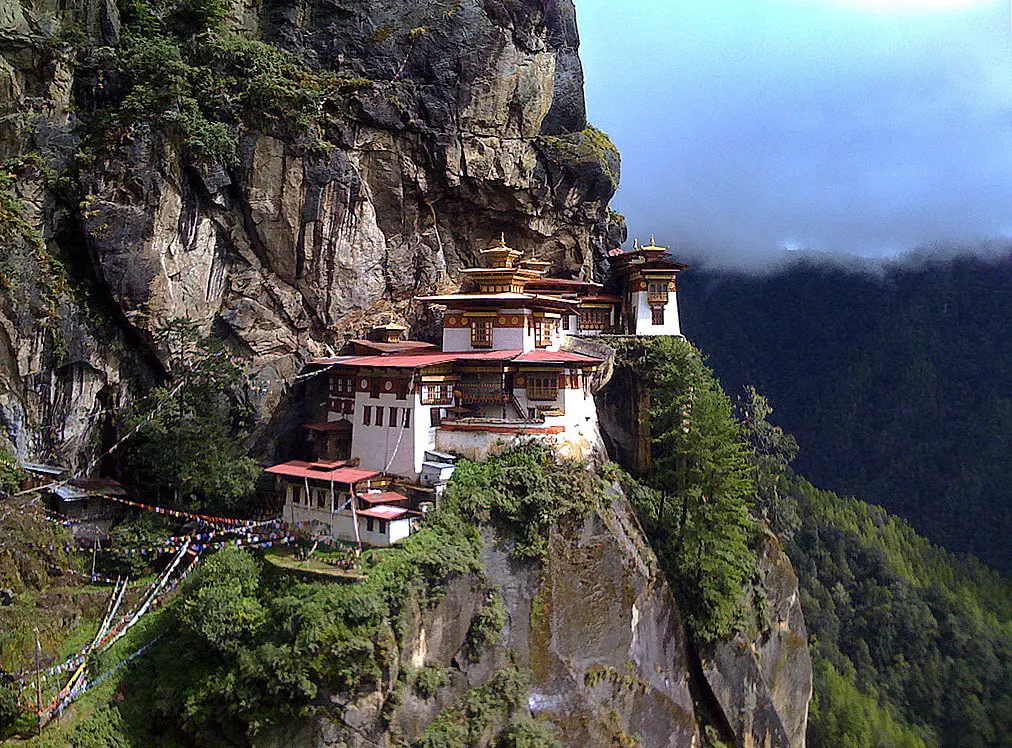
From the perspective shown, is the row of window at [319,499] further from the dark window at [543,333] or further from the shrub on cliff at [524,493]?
the dark window at [543,333]

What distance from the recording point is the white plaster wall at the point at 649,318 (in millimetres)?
35531

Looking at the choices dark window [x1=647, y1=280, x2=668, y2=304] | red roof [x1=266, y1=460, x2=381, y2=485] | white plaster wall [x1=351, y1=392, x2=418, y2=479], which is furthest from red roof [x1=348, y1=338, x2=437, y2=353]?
A: dark window [x1=647, y1=280, x2=668, y2=304]

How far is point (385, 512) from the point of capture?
2173 cm

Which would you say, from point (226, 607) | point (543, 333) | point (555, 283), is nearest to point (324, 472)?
point (226, 607)

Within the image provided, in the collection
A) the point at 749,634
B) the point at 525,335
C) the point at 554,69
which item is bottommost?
the point at 749,634

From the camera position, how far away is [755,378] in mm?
80812

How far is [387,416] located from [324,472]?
3.08m

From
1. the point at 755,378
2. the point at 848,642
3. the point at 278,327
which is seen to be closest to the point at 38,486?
the point at 278,327

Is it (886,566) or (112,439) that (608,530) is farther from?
(886,566)

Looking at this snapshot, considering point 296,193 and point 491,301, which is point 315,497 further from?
point 296,193

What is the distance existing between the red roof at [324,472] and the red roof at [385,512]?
131 centimetres

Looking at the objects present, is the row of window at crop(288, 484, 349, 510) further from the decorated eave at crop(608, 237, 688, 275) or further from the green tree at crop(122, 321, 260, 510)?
the decorated eave at crop(608, 237, 688, 275)

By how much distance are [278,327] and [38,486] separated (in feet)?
33.1

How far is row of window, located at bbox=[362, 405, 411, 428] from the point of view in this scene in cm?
2511
